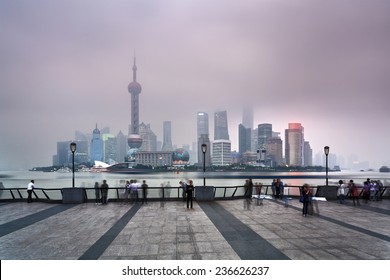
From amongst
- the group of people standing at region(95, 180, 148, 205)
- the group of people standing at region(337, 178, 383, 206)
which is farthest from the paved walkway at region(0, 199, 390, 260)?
the group of people standing at region(337, 178, 383, 206)

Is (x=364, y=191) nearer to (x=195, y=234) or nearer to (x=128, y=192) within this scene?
(x=195, y=234)

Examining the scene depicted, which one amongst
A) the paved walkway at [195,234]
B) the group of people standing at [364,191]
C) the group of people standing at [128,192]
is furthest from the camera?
the group of people standing at [364,191]

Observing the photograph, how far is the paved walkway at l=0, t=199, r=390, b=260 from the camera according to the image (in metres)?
8.39

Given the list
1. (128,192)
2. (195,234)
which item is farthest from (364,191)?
(128,192)

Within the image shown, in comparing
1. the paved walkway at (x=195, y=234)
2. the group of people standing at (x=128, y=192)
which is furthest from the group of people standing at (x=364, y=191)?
the group of people standing at (x=128, y=192)

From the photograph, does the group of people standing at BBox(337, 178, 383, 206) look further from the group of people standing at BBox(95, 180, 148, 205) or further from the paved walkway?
the group of people standing at BBox(95, 180, 148, 205)

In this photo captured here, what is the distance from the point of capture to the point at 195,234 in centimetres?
1062

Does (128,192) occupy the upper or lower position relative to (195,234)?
upper

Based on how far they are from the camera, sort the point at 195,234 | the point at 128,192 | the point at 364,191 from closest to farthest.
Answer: the point at 195,234 < the point at 128,192 < the point at 364,191

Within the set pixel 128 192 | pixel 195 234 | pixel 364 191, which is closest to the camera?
pixel 195 234

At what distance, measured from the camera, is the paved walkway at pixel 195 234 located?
8.39m

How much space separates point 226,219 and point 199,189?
7053mm

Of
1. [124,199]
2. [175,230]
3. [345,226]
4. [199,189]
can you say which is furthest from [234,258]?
[124,199]

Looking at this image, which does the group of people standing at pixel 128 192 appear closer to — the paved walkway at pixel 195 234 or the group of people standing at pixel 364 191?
the paved walkway at pixel 195 234
